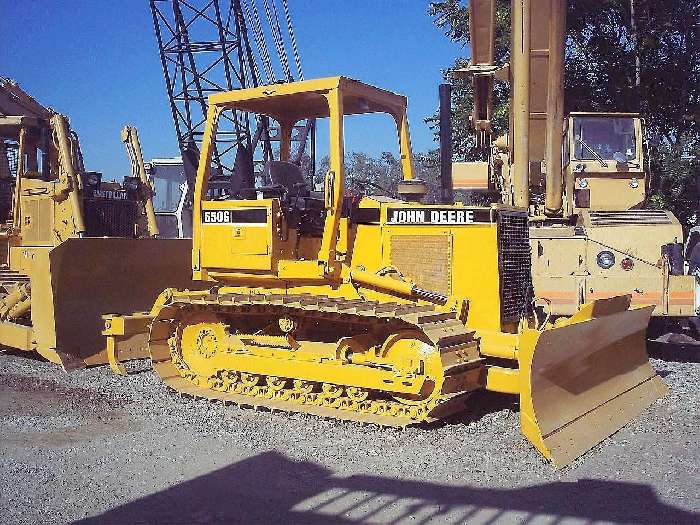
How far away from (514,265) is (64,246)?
4.72m

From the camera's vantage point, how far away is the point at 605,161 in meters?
10.9

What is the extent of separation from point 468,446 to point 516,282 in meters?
1.69

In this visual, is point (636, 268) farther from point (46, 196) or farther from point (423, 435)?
point (46, 196)

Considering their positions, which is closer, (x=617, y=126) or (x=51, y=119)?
(x=617, y=126)

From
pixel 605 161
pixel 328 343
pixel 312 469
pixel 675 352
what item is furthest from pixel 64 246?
pixel 675 352

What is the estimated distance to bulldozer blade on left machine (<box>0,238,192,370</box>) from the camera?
8.21 metres

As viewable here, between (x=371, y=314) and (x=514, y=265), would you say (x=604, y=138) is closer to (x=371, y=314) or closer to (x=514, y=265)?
(x=514, y=265)

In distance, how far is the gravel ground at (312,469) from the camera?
4406 mm

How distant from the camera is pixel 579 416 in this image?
5852mm

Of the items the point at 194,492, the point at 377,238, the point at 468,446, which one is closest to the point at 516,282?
the point at 377,238

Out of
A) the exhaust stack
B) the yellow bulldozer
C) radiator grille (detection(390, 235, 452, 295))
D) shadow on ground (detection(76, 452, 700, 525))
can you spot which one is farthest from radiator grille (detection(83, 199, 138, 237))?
shadow on ground (detection(76, 452, 700, 525))

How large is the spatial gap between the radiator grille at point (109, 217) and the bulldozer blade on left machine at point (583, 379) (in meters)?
7.74

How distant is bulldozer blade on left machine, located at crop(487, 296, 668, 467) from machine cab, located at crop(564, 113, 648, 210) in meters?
3.76

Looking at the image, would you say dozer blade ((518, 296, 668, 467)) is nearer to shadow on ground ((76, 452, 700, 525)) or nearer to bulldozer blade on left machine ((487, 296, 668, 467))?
bulldozer blade on left machine ((487, 296, 668, 467))
